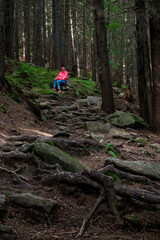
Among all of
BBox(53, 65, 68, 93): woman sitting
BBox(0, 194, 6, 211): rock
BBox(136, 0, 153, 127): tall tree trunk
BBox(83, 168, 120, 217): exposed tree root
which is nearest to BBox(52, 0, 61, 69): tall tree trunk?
BBox(53, 65, 68, 93): woman sitting

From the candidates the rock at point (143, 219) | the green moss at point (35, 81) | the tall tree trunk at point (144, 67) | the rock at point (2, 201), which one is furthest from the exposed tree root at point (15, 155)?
the green moss at point (35, 81)

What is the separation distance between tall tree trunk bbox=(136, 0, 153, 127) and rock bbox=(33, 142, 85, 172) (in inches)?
249

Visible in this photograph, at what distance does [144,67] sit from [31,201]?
818 centimetres

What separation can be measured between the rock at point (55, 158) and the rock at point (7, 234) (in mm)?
1763

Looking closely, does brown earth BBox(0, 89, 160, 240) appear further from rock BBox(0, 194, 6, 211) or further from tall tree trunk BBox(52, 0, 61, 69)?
tall tree trunk BBox(52, 0, 61, 69)

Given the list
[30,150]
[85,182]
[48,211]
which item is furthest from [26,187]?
[30,150]

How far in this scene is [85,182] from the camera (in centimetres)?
321

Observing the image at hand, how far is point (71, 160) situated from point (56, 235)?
172 centimetres

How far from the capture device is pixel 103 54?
10.1 m

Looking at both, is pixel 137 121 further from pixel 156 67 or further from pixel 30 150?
pixel 30 150

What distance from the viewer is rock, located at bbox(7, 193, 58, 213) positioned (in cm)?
265

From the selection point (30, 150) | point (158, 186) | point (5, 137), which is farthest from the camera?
point (5, 137)

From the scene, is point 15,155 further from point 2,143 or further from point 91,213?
point 91,213

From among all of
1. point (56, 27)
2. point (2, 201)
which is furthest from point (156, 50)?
point (56, 27)
